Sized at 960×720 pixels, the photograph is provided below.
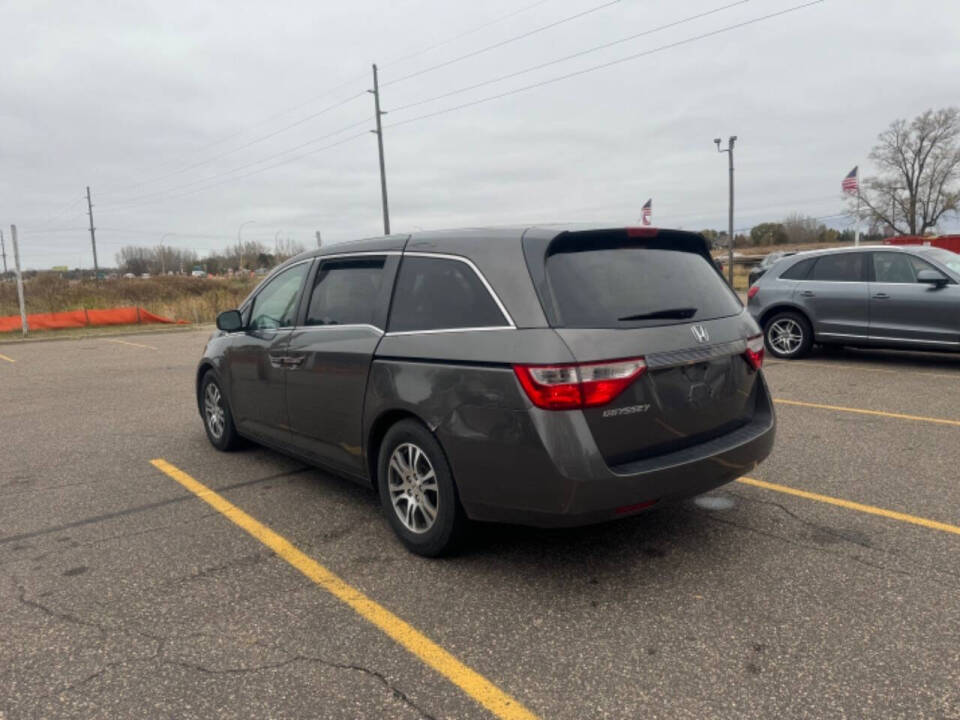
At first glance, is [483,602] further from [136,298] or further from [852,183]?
[136,298]

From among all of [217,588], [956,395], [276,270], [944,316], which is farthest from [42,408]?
[944,316]

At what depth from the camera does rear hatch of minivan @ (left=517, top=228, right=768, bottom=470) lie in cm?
310

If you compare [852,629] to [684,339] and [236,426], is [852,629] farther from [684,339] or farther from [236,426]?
[236,426]

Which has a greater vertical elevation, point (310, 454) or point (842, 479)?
point (310, 454)

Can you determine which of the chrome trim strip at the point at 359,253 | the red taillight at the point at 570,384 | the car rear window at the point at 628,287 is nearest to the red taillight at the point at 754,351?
the car rear window at the point at 628,287

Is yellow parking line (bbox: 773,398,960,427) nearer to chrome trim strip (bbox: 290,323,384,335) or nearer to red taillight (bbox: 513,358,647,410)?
red taillight (bbox: 513,358,647,410)

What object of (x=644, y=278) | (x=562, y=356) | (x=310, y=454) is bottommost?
(x=310, y=454)

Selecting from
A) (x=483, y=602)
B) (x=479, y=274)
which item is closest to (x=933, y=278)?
(x=479, y=274)

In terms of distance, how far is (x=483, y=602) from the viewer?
322cm

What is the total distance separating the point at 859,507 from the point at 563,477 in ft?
7.59

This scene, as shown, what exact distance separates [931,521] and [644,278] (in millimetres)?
2225

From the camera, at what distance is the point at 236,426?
566 centimetres

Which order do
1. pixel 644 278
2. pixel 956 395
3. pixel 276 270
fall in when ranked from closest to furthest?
pixel 644 278, pixel 276 270, pixel 956 395

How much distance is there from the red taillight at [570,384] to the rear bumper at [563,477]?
0.06m
